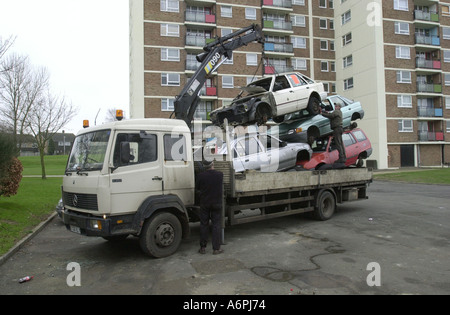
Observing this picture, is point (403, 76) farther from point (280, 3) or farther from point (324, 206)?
point (324, 206)

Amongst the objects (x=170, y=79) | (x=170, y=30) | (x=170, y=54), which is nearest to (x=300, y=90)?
(x=170, y=79)

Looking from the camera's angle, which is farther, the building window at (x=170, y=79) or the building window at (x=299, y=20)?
the building window at (x=299, y=20)

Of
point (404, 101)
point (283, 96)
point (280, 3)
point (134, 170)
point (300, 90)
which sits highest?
point (280, 3)

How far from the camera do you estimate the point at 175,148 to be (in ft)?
21.1

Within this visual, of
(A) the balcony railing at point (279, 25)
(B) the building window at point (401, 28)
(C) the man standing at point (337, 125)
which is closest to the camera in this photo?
(C) the man standing at point (337, 125)

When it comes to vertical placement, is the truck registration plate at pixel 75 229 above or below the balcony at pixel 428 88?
below

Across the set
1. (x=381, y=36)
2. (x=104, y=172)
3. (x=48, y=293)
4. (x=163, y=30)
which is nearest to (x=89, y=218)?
(x=104, y=172)

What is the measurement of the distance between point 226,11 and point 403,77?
2039cm

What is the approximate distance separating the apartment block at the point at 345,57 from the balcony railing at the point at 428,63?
11 cm

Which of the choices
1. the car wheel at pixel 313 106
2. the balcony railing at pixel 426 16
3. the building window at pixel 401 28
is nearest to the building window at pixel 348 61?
the building window at pixel 401 28

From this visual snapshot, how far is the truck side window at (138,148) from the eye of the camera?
18.7 ft

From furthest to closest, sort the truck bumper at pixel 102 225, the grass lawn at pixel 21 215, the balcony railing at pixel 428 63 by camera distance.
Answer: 1. the balcony railing at pixel 428 63
2. the grass lawn at pixel 21 215
3. the truck bumper at pixel 102 225

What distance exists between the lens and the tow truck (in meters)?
5.56

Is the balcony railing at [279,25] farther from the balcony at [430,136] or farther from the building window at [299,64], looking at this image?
the balcony at [430,136]
